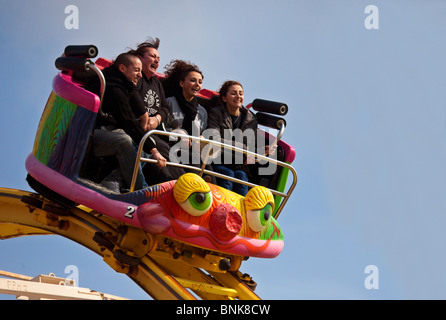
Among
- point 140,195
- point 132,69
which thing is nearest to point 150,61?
point 132,69

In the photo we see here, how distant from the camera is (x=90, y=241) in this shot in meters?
5.61

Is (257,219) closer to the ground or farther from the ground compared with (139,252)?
farther from the ground

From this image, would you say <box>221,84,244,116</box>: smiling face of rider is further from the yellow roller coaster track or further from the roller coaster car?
the yellow roller coaster track

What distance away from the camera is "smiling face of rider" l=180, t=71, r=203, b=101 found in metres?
6.13

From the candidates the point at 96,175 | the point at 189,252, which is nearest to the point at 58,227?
the point at 96,175

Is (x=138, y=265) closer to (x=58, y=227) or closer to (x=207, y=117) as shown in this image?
(x=58, y=227)

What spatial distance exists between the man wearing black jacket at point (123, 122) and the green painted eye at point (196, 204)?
38 centimetres

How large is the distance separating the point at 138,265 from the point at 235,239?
0.81 m

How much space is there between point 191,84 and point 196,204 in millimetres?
1604

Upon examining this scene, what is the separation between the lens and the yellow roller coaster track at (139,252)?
514 centimetres

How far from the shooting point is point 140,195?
4980 mm

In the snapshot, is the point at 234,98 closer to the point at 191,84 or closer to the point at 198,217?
the point at 191,84

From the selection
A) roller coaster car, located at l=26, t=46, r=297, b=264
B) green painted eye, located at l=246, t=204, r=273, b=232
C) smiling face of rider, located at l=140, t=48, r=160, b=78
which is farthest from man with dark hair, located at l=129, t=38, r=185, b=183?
green painted eye, located at l=246, t=204, r=273, b=232

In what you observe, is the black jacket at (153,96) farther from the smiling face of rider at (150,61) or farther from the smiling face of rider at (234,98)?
the smiling face of rider at (234,98)
